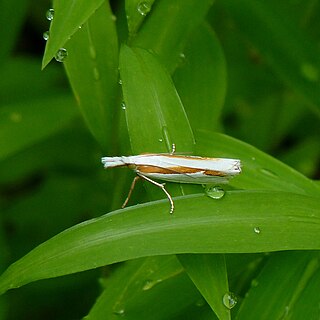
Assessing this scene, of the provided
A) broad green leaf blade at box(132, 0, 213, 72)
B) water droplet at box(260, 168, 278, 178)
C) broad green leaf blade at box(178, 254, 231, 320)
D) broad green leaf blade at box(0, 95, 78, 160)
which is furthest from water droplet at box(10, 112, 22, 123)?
broad green leaf blade at box(178, 254, 231, 320)

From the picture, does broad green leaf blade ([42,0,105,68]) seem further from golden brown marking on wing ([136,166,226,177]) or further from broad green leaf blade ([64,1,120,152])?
broad green leaf blade ([64,1,120,152])

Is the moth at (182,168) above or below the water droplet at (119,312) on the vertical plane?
above

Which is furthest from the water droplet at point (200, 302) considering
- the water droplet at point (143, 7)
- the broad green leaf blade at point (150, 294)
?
the water droplet at point (143, 7)

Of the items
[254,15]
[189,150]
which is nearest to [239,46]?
[254,15]

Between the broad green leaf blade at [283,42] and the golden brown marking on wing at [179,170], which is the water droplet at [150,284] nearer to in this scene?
the golden brown marking on wing at [179,170]

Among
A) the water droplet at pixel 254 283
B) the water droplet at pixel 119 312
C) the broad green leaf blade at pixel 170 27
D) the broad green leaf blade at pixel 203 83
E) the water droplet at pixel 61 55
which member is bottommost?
the water droplet at pixel 119 312

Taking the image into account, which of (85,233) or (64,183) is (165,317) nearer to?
(85,233)

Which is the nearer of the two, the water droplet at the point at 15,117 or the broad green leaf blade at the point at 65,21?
the broad green leaf blade at the point at 65,21
